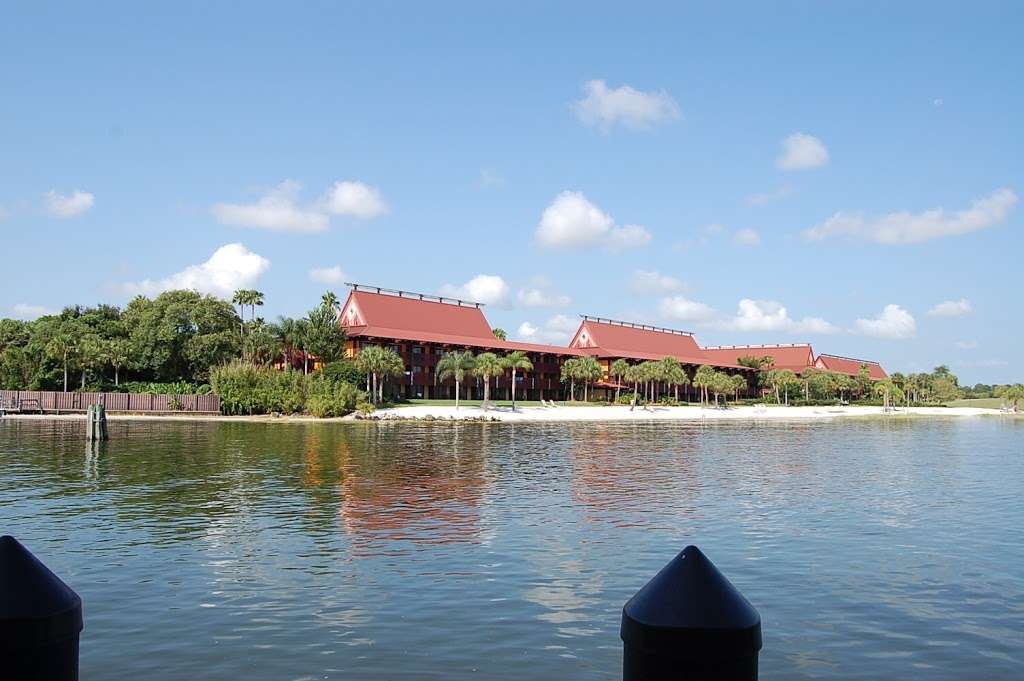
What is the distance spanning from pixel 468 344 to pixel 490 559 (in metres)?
81.2

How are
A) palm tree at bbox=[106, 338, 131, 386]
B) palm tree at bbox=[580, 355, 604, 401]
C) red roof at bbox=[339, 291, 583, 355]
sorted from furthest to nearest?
palm tree at bbox=[580, 355, 604, 401] → red roof at bbox=[339, 291, 583, 355] → palm tree at bbox=[106, 338, 131, 386]

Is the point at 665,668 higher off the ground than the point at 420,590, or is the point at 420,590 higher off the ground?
the point at 665,668

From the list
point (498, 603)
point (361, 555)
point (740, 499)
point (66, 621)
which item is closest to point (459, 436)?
point (740, 499)

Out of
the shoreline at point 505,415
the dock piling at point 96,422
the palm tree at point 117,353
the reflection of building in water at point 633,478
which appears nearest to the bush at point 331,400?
the shoreline at point 505,415

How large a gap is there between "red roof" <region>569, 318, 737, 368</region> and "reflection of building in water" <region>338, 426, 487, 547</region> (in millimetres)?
77436

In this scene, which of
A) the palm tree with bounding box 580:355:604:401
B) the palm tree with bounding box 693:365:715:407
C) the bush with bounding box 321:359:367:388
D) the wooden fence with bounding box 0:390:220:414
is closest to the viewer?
the wooden fence with bounding box 0:390:220:414

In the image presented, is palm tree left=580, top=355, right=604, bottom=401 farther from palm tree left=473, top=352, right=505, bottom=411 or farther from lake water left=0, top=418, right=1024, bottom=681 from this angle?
lake water left=0, top=418, right=1024, bottom=681

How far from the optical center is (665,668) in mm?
3814

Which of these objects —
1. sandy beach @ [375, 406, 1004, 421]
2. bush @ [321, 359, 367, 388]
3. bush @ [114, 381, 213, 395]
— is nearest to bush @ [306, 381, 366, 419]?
bush @ [321, 359, 367, 388]

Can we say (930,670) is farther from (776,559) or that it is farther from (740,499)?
(740,499)

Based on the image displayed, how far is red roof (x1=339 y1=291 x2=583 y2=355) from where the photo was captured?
297 feet

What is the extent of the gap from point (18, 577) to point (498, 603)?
8674mm

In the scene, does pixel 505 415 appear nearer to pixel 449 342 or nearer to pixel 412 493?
pixel 449 342

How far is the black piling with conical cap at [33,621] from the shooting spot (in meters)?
3.85
